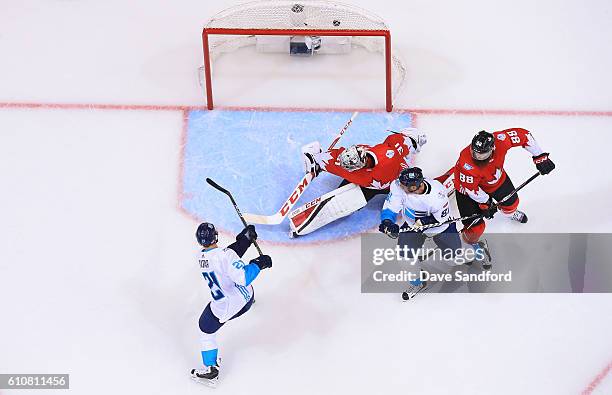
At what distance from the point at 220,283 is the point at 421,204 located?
4.30 feet

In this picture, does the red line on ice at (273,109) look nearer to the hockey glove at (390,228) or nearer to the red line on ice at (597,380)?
the hockey glove at (390,228)

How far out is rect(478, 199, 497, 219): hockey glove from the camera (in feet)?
24.2

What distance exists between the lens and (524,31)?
9.14 meters

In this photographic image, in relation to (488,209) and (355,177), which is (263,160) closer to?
(355,177)

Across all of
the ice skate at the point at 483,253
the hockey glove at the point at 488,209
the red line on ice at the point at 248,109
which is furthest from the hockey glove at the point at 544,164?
the red line on ice at the point at 248,109

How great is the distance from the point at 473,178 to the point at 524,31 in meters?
2.22

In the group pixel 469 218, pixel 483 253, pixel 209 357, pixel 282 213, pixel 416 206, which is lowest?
pixel 209 357

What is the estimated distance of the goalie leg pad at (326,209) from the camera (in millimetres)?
7730

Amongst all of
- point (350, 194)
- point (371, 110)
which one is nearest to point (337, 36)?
point (371, 110)

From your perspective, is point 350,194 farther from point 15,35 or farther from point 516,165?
point 15,35

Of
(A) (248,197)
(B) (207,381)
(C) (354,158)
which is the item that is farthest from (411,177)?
(B) (207,381)

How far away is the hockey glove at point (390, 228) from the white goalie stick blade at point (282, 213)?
3.02 feet

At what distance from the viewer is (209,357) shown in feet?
23.1

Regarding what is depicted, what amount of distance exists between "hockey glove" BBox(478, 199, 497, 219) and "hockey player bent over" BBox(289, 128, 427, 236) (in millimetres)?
609
